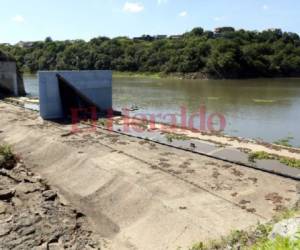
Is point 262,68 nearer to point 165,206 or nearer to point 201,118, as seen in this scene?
point 201,118

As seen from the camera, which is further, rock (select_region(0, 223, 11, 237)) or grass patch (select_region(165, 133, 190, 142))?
grass patch (select_region(165, 133, 190, 142))

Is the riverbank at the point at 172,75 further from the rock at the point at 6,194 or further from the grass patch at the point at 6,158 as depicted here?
the rock at the point at 6,194

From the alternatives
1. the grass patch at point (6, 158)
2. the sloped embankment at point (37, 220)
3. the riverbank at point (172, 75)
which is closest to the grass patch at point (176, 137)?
the sloped embankment at point (37, 220)

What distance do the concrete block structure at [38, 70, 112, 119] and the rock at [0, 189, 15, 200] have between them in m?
10.7

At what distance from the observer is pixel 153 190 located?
418 inches

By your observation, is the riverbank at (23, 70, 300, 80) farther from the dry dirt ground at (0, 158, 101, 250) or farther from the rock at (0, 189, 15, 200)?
the rock at (0, 189, 15, 200)

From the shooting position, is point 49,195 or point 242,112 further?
point 242,112

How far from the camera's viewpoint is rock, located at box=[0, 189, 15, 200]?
11.0 m

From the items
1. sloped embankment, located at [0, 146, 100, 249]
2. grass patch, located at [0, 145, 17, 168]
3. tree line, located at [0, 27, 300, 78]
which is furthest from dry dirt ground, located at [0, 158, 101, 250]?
tree line, located at [0, 27, 300, 78]

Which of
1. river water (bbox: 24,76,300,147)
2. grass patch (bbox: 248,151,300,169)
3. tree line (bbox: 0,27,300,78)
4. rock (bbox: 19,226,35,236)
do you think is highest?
tree line (bbox: 0,27,300,78)

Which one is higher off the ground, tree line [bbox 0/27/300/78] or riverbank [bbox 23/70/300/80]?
tree line [bbox 0/27/300/78]

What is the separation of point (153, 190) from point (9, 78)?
1228 inches

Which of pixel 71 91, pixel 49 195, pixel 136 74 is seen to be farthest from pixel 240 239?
pixel 136 74

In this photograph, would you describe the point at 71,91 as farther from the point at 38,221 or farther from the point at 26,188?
the point at 38,221
